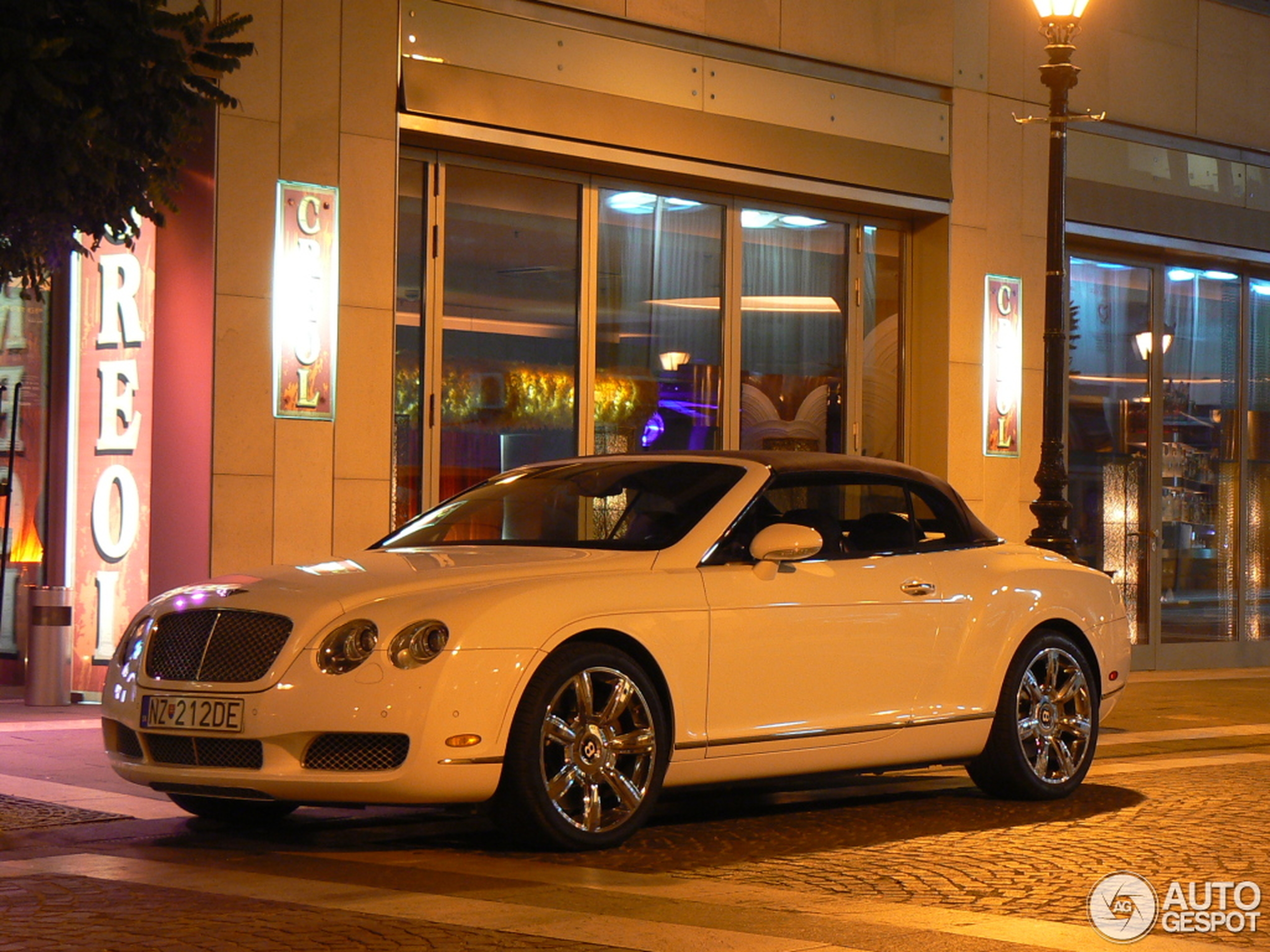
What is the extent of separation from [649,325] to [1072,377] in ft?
17.4

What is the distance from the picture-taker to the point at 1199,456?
19938 millimetres

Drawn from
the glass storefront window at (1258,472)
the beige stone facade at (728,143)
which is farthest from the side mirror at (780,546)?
the glass storefront window at (1258,472)

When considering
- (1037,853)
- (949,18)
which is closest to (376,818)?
(1037,853)

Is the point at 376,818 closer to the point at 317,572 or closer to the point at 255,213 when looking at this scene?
the point at 317,572

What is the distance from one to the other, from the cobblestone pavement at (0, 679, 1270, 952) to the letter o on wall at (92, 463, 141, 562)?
4.69 meters

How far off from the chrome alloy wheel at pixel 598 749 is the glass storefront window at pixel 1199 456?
1333 cm

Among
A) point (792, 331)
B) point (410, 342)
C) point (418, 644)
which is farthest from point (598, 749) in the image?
point (792, 331)

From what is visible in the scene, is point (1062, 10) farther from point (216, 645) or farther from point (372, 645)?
point (216, 645)

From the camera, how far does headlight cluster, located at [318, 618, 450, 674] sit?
6805 mm

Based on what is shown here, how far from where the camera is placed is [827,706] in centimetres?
804

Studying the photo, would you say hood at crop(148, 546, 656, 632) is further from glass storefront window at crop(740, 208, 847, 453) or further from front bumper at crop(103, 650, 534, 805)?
glass storefront window at crop(740, 208, 847, 453)

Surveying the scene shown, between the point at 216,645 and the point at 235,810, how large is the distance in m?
1.08

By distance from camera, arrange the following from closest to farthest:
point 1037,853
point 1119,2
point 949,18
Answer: point 1037,853 < point 949,18 < point 1119,2

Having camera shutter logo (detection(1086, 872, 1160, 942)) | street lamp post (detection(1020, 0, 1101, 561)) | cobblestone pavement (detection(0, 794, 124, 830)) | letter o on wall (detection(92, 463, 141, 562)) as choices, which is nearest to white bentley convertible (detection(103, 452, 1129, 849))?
cobblestone pavement (detection(0, 794, 124, 830))
